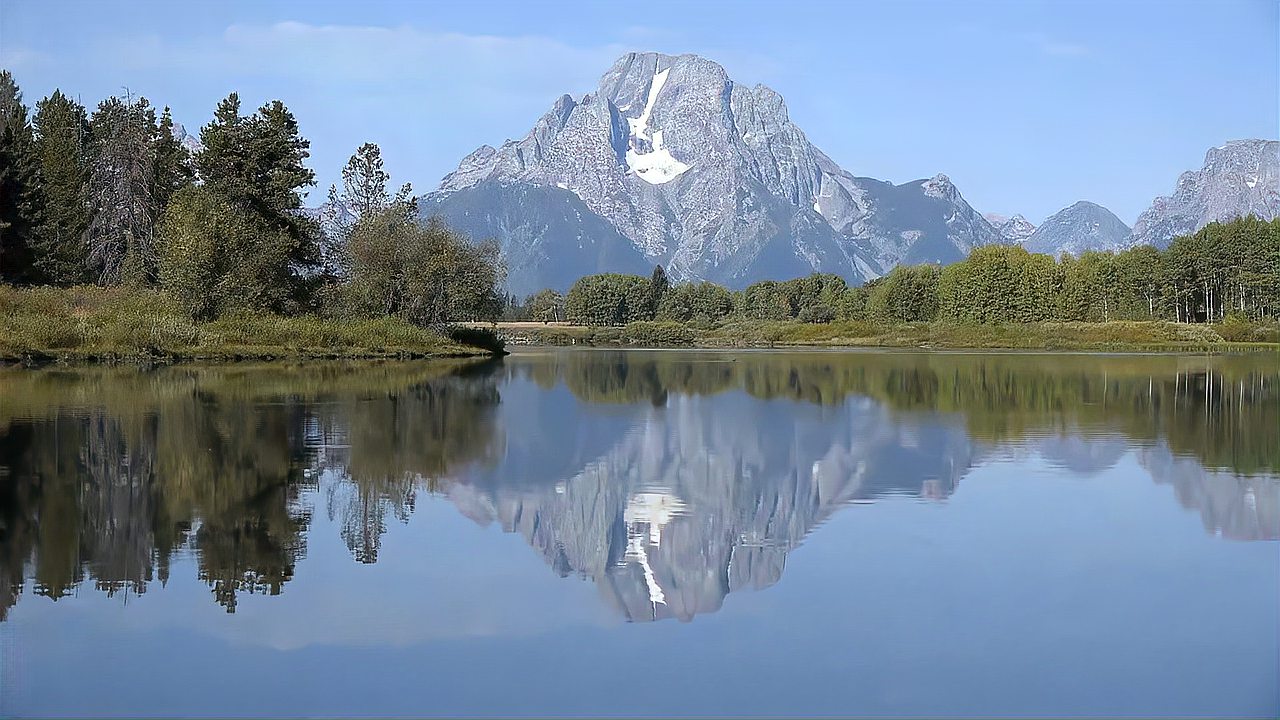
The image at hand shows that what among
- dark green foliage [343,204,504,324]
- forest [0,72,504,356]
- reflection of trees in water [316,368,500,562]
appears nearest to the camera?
reflection of trees in water [316,368,500,562]

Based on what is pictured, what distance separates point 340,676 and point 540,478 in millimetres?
8517

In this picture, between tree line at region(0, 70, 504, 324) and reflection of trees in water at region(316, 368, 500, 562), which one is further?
tree line at region(0, 70, 504, 324)

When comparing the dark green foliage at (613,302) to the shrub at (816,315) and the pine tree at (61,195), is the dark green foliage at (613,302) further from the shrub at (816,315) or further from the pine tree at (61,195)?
the pine tree at (61,195)

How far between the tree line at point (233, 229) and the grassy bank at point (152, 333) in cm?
273

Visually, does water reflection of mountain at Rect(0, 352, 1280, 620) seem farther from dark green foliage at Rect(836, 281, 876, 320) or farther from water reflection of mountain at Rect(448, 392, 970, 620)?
dark green foliage at Rect(836, 281, 876, 320)

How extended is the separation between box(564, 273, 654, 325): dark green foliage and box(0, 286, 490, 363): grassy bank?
12738 cm

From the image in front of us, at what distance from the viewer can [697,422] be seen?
2420cm

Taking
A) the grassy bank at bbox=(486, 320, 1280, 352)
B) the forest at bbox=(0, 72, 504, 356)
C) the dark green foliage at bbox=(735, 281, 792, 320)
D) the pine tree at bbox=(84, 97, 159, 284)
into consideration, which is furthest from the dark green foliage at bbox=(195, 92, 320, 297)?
the dark green foliage at bbox=(735, 281, 792, 320)

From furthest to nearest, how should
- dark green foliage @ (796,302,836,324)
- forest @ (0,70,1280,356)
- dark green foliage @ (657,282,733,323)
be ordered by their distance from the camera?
dark green foliage @ (657,282,733,323)
dark green foliage @ (796,302,836,324)
forest @ (0,70,1280,356)

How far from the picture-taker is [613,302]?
608 ft

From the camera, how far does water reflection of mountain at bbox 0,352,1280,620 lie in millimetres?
10398

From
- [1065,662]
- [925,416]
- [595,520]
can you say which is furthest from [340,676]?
[925,416]

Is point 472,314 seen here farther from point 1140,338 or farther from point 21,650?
point 21,650

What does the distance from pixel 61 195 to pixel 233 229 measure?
19191mm
